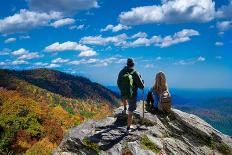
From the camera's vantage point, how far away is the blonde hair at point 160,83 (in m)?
24.1

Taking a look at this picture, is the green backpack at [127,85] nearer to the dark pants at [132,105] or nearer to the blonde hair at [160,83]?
the dark pants at [132,105]

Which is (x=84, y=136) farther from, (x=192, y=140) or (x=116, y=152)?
(x=192, y=140)

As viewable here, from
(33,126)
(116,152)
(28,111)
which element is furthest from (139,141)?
(28,111)

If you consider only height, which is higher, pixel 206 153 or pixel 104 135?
pixel 104 135

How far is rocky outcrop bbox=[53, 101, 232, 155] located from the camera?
20359 mm

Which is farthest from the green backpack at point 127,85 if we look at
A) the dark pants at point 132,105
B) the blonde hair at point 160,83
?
the blonde hair at point 160,83

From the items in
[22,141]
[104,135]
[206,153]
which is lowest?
[22,141]

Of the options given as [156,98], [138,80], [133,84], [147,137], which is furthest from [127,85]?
[156,98]

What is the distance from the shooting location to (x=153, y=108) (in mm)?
24453

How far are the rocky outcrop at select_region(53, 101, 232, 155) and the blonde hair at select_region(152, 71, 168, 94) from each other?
5.03ft

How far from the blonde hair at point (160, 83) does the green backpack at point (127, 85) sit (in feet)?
11.7

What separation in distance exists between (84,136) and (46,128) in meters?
30.5

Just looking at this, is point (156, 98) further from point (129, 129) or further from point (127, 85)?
point (129, 129)

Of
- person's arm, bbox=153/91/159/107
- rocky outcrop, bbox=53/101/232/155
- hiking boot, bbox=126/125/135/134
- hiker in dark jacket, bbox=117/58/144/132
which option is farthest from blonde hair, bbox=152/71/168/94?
hiking boot, bbox=126/125/135/134
